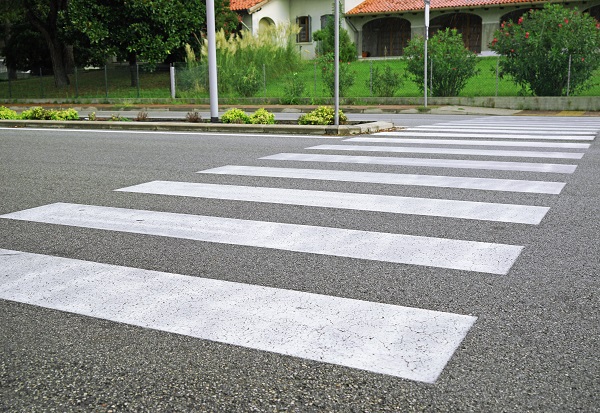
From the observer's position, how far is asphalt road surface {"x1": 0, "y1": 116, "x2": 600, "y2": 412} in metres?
3.10

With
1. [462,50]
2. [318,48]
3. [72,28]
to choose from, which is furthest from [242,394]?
[318,48]

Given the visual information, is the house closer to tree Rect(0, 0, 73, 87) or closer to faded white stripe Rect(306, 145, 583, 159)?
tree Rect(0, 0, 73, 87)

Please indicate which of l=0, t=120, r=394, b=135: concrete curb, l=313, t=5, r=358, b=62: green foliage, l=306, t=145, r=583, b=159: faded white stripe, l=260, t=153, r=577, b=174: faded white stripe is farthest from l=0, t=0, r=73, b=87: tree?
l=260, t=153, r=577, b=174: faded white stripe

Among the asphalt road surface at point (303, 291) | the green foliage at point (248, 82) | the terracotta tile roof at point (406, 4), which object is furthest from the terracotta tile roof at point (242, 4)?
the asphalt road surface at point (303, 291)

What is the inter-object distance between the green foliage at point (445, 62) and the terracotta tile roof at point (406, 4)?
16983 millimetres

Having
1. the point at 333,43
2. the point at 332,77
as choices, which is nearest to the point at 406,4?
the point at 333,43

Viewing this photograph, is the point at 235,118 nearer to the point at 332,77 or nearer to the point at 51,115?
the point at 51,115

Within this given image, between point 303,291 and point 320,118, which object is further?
point 320,118

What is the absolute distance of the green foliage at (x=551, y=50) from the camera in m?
21.2

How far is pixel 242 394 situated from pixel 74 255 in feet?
8.64

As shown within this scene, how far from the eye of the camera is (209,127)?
50.2 feet


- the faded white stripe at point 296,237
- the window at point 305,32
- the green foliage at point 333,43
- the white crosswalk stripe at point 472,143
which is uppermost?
the window at point 305,32

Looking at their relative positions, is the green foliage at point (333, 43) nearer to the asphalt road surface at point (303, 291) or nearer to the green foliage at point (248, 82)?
the green foliage at point (248, 82)

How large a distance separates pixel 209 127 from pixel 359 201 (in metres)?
8.92
